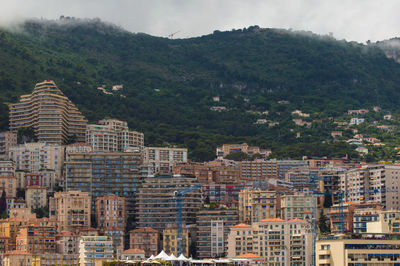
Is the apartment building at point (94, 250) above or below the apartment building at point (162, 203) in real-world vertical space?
below

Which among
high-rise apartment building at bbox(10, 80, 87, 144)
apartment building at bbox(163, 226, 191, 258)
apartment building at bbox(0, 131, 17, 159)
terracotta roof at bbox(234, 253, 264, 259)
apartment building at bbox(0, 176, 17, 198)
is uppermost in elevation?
high-rise apartment building at bbox(10, 80, 87, 144)

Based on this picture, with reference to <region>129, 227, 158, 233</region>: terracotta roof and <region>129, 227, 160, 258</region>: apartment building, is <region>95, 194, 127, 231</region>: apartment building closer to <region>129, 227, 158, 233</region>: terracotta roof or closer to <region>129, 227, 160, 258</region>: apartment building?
<region>129, 227, 158, 233</region>: terracotta roof

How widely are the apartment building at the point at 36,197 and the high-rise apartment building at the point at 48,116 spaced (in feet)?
67.4

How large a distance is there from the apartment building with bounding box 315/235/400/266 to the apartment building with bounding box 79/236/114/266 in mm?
47143

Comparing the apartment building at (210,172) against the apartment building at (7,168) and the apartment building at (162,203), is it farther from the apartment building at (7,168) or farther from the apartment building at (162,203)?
the apartment building at (7,168)

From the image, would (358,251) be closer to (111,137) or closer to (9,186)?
(9,186)

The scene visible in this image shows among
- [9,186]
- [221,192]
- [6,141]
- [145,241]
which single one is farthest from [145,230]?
[6,141]

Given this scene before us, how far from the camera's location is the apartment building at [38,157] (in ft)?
571

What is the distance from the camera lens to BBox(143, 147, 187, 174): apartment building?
185000 mm

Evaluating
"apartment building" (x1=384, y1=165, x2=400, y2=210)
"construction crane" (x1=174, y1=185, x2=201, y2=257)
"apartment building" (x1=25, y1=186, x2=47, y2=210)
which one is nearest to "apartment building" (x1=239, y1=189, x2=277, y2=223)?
"construction crane" (x1=174, y1=185, x2=201, y2=257)

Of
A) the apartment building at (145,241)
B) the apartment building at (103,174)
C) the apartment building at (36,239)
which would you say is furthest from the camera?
the apartment building at (103,174)

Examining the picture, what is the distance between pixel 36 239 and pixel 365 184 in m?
50.9

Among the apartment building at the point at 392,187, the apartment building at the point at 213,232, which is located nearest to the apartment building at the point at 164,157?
the apartment building at the point at 213,232

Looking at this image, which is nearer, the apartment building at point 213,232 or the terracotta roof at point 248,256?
the terracotta roof at point 248,256
